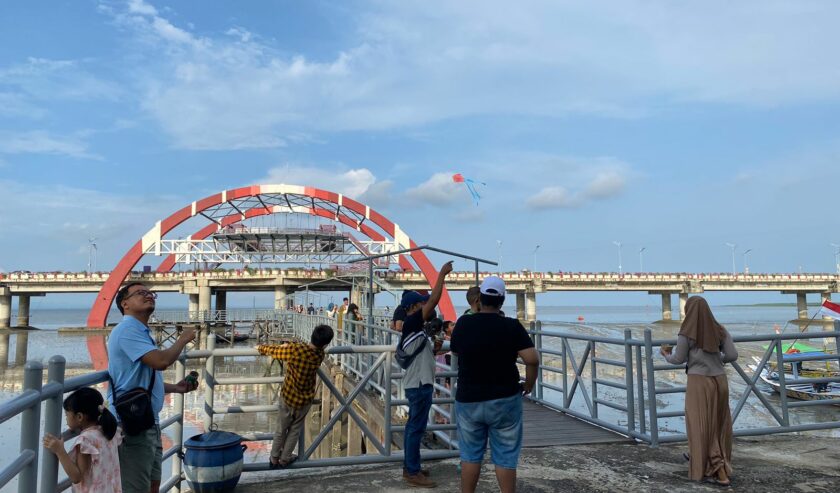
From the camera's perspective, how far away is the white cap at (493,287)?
3.60 metres

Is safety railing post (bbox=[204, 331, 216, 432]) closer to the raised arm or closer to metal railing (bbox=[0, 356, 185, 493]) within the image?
metal railing (bbox=[0, 356, 185, 493])

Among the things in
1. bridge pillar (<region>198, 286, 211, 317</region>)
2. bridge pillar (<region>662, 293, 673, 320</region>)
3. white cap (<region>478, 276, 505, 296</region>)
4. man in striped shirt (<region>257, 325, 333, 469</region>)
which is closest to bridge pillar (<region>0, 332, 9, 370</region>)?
bridge pillar (<region>198, 286, 211, 317</region>)

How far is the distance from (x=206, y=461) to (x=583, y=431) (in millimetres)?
4375

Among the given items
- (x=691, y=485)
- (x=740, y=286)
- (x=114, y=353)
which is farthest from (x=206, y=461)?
(x=740, y=286)

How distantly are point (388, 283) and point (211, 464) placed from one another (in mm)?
42117

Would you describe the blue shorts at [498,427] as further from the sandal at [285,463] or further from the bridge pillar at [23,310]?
the bridge pillar at [23,310]

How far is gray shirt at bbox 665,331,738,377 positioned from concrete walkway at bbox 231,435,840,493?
96 cm

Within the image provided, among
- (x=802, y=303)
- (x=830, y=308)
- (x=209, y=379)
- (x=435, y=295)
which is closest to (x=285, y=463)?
(x=209, y=379)

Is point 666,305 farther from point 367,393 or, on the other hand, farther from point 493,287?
point 493,287

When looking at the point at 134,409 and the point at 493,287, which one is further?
the point at 493,287

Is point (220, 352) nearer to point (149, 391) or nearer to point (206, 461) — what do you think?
point (206, 461)

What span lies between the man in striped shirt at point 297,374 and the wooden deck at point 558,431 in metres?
2.58

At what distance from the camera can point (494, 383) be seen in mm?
3510

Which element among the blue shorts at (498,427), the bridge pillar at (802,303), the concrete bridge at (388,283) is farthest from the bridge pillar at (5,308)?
→ the bridge pillar at (802,303)
